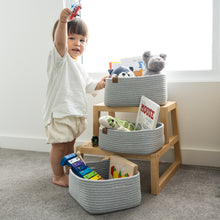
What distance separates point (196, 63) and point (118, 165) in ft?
2.56

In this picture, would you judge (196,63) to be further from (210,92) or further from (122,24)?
(122,24)

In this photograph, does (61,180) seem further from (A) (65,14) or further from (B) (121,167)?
(A) (65,14)

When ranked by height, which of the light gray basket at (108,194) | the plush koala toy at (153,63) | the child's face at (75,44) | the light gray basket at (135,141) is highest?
the child's face at (75,44)

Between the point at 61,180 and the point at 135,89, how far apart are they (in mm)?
552

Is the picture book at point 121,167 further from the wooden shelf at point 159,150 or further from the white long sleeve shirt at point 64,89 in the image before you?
the white long sleeve shirt at point 64,89

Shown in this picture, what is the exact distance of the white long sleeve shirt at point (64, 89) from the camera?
1.41m

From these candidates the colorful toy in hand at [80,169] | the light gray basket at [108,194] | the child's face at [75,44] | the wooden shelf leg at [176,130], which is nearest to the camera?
the light gray basket at [108,194]

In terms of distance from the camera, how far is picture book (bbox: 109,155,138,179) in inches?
46.5

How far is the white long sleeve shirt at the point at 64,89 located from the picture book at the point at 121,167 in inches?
11.2

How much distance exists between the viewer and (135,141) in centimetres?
126

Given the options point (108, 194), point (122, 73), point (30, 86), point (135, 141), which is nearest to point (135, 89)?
point (122, 73)

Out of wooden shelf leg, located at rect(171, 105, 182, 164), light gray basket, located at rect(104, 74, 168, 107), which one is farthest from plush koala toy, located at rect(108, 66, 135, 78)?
wooden shelf leg, located at rect(171, 105, 182, 164)

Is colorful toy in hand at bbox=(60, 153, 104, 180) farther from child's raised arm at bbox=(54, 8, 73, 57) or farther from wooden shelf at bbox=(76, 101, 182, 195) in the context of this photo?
child's raised arm at bbox=(54, 8, 73, 57)

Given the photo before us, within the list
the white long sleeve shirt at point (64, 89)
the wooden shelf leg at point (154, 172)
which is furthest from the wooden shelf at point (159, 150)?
the white long sleeve shirt at point (64, 89)
